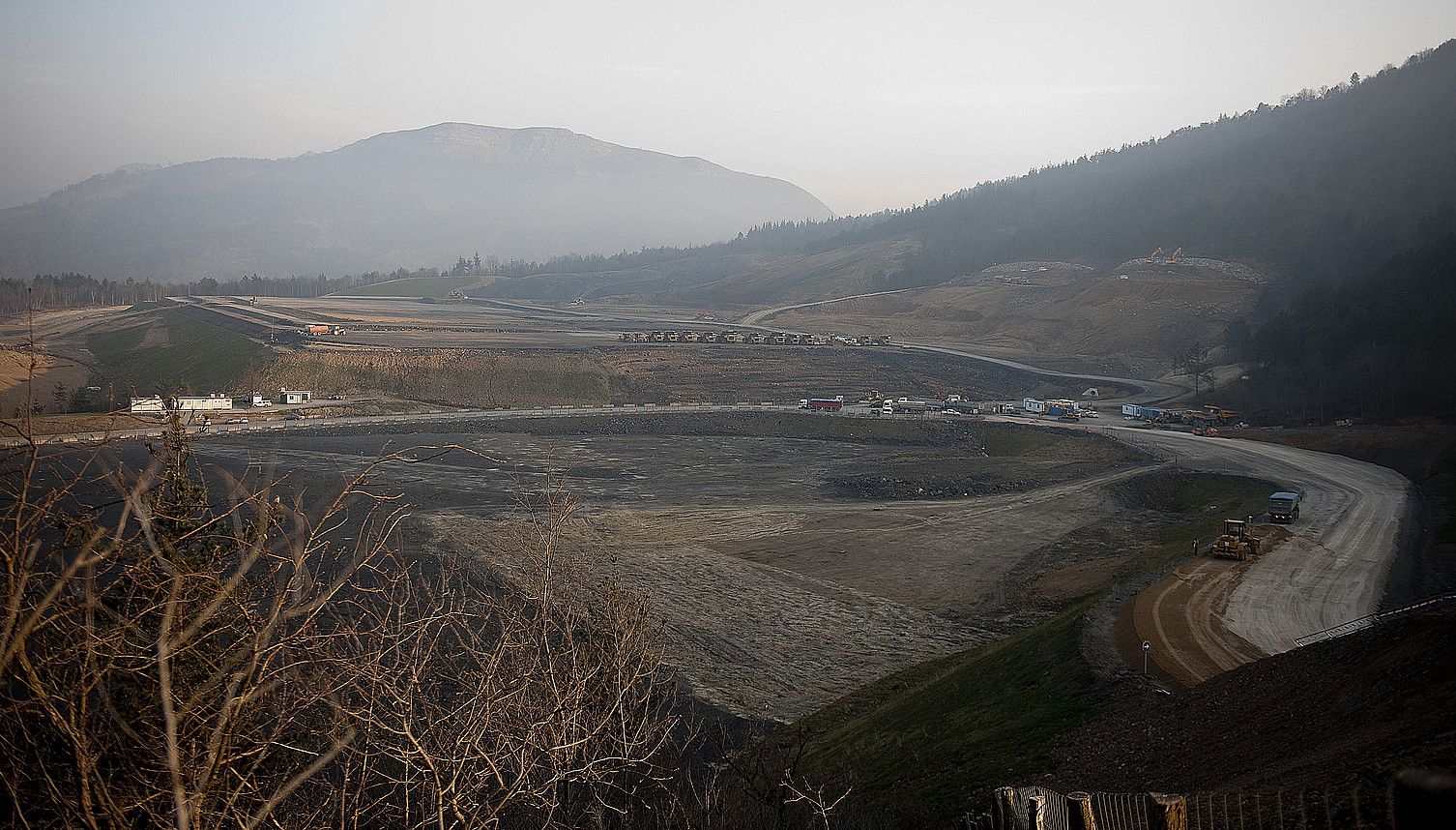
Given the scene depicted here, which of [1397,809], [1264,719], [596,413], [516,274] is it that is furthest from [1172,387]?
[516,274]

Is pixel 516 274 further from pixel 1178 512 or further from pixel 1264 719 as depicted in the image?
pixel 1264 719

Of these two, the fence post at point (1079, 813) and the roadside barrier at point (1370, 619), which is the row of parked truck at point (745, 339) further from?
the fence post at point (1079, 813)

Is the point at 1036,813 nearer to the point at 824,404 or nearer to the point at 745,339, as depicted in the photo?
the point at 824,404

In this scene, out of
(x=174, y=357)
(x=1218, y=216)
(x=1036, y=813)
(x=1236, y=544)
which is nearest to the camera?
(x=1036, y=813)

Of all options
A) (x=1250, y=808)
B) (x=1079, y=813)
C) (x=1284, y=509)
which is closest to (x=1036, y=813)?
(x=1079, y=813)

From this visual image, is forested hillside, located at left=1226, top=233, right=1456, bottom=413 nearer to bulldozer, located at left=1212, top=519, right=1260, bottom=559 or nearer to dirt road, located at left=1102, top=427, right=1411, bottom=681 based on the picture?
dirt road, located at left=1102, top=427, right=1411, bottom=681

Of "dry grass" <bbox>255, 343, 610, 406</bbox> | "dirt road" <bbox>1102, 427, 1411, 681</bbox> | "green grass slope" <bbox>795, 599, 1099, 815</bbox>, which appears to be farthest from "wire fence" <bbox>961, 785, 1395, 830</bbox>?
"dry grass" <bbox>255, 343, 610, 406</bbox>
